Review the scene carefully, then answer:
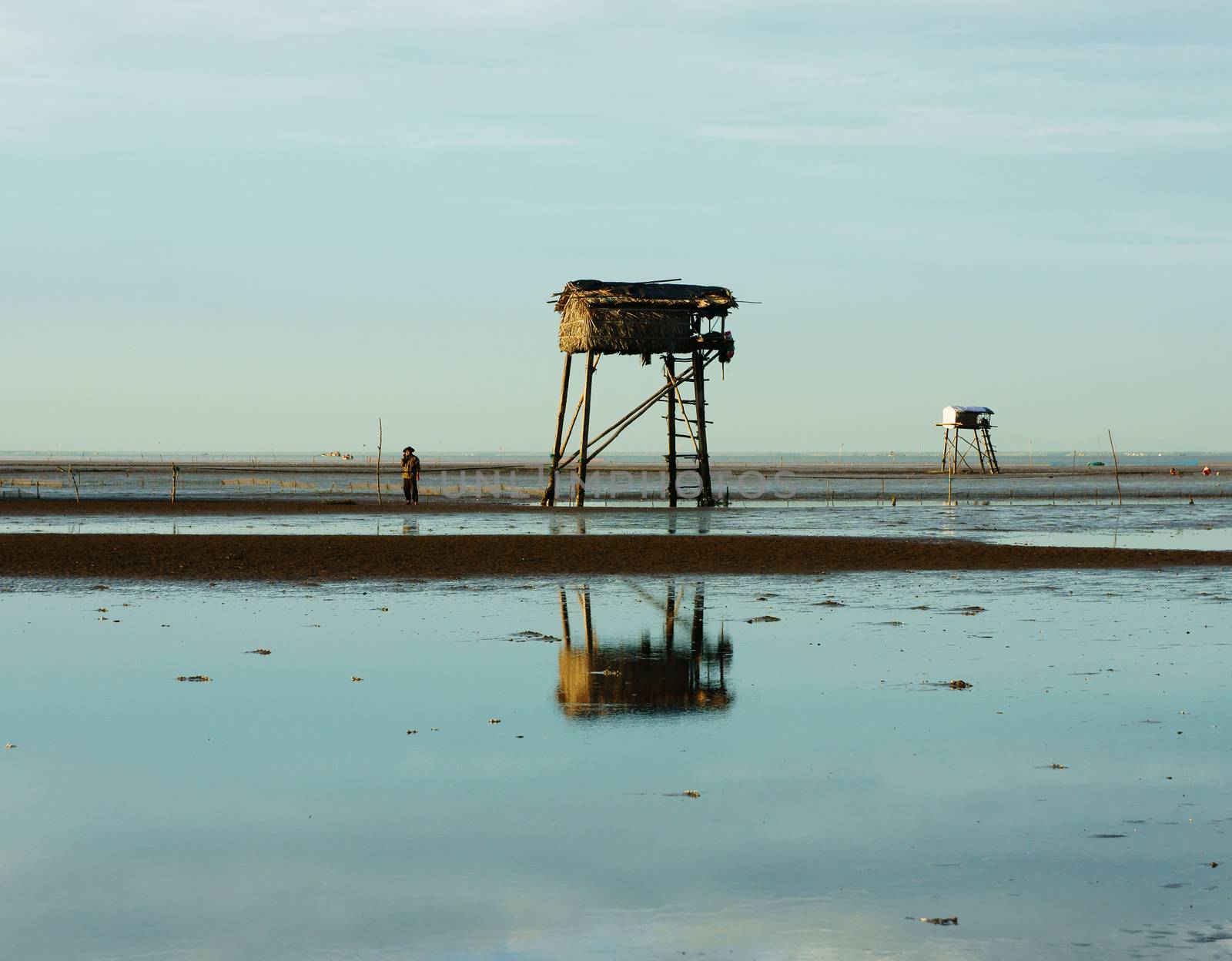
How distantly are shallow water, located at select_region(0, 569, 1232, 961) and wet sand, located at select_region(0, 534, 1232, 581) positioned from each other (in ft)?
26.4

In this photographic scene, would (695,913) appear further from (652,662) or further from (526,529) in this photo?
(526,529)

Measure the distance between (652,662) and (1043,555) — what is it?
53.3 ft

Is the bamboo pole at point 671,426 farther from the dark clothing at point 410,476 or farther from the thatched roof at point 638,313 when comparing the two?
the dark clothing at point 410,476

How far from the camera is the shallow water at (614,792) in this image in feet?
21.6

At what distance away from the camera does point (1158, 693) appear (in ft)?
41.7

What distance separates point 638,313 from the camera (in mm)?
45344

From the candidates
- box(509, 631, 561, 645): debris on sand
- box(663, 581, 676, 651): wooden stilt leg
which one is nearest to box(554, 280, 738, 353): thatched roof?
box(663, 581, 676, 651): wooden stilt leg

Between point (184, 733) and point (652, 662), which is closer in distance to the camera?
point (184, 733)

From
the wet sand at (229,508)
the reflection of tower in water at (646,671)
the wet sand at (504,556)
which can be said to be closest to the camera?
the reflection of tower in water at (646,671)

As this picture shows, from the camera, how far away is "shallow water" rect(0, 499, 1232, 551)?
36.2m

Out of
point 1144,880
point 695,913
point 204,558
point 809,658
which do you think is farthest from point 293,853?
point 204,558

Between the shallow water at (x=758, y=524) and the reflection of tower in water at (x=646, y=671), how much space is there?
1873cm

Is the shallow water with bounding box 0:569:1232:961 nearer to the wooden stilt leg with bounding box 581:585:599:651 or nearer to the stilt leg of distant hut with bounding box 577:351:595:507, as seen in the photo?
the wooden stilt leg with bounding box 581:585:599:651

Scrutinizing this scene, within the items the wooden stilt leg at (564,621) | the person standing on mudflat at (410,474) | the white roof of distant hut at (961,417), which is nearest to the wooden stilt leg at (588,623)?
the wooden stilt leg at (564,621)
